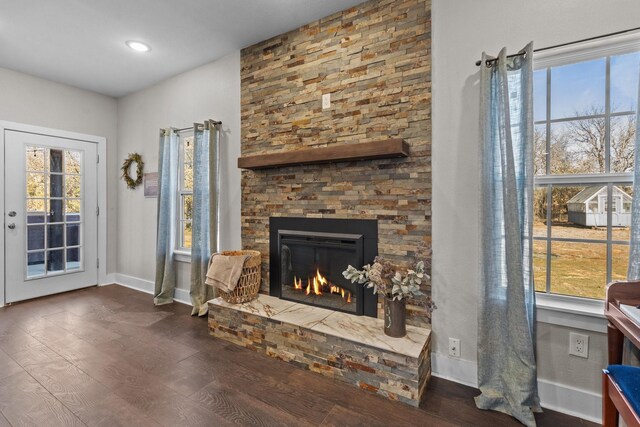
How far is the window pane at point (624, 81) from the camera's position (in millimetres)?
1672

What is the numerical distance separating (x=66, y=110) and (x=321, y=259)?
13.2ft

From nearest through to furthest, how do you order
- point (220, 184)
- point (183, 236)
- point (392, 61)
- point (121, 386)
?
point (121, 386)
point (392, 61)
point (220, 184)
point (183, 236)

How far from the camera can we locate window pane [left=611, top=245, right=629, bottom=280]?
1730 mm

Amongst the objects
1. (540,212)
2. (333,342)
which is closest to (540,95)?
(540,212)

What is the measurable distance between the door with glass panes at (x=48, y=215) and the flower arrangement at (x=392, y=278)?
4.01 metres

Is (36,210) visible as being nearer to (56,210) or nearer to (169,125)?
(56,210)

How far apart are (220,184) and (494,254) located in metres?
2.63

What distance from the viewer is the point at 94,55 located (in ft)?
10.6

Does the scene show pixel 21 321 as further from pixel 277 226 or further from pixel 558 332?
pixel 558 332

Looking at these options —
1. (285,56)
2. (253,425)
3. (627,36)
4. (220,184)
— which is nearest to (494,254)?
(627,36)

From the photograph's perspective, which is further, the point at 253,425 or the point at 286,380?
the point at 286,380

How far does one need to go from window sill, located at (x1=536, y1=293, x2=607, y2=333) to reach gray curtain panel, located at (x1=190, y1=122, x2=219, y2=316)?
2788 millimetres

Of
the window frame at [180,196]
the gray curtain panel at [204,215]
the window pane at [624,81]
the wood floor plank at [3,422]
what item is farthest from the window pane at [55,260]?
the window pane at [624,81]

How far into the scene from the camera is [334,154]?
2275 millimetres
